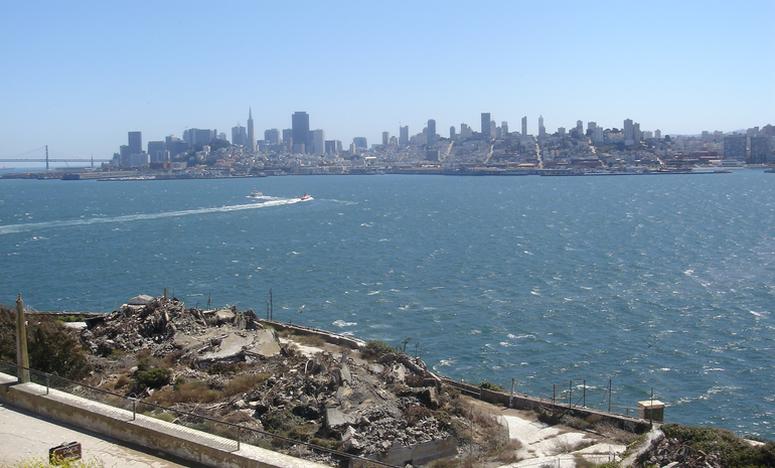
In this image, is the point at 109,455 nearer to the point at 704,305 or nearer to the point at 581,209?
the point at 704,305

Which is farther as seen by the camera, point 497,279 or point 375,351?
point 497,279

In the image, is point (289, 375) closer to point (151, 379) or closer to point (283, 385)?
point (283, 385)

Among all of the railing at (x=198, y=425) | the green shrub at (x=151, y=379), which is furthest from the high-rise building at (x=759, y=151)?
the railing at (x=198, y=425)

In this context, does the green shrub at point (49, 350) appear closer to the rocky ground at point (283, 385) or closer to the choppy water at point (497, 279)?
the rocky ground at point (283, 385)

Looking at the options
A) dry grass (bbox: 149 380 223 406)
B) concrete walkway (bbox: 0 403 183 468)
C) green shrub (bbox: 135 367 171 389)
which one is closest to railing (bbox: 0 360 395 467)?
concrete walkway (bbox: 0 403 183 468)

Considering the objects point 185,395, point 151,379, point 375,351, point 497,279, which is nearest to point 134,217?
point 497,279

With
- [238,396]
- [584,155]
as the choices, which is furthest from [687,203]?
[584,155]
